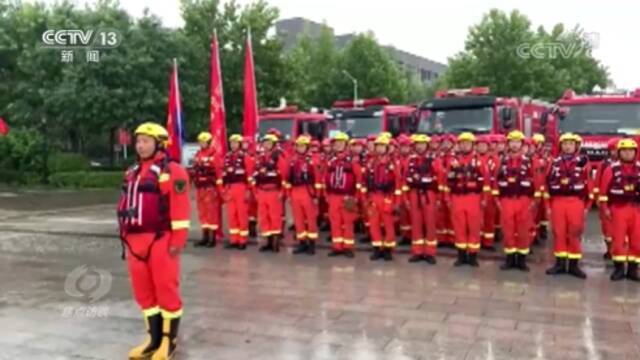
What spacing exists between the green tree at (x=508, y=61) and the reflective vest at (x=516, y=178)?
2763 cm

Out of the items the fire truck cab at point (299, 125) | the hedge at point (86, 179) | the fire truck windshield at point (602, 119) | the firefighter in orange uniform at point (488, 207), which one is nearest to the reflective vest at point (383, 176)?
the firefighter in orange uniform at point (488, 207)

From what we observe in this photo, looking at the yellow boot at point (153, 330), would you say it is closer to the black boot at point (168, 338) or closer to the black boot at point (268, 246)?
the black boot at point (168, 338)

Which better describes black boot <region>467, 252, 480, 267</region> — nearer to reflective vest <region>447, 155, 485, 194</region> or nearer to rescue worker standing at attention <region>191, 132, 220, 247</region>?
reflective vest <region>447, 155, 485, 194</region>

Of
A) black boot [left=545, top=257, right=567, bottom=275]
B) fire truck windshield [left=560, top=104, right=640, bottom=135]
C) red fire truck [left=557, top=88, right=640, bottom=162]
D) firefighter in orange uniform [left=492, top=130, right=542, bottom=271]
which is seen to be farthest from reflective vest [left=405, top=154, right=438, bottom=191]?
fire truck windshield [left=560, top=104, right=640, bottom=135]

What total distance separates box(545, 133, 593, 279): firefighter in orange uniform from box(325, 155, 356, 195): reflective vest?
2.84 metres

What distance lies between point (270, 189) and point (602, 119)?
28.0 ft

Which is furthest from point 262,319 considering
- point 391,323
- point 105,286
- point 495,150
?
point 495,150

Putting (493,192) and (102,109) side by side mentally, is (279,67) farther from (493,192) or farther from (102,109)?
(493,192)

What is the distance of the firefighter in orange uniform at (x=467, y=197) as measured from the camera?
10.0 m

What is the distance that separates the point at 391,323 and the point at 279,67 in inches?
993

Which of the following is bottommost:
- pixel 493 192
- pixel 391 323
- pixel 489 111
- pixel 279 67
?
pixel 391 323

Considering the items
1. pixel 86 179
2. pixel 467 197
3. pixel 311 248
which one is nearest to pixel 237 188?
pixel 311 248

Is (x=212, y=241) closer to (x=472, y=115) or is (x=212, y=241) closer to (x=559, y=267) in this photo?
(x=559, y=267)

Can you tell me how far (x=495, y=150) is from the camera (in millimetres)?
10586
